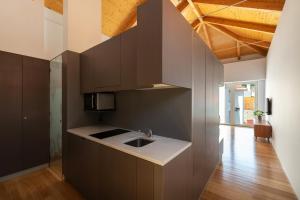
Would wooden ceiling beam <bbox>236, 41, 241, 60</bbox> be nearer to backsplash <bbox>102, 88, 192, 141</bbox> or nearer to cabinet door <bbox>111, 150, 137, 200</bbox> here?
backsplash <bbox>102, 88, 192, 141</bbox>

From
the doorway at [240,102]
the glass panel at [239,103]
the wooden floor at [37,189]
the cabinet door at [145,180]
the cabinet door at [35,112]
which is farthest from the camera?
the glass panel at [239,103]

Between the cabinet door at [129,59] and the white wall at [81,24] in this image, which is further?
the white wall at [81,24]

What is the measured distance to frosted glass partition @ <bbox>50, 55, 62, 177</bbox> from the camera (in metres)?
2.53

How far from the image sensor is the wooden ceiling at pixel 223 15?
3011mm

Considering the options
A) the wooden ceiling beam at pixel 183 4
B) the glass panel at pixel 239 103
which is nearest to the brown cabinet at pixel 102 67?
the wooden ceiling beam at pixel 183 4

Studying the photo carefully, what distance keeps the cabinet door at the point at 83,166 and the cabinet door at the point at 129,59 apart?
86 cm

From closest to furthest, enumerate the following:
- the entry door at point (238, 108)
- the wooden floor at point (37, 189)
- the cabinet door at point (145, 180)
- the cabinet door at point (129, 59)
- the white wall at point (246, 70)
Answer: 1. the cabinet door at point (145, 180)
2. the cabinet door at point (129, 59)
3. the wooden floor at point (37, 189)
4. the white wall at point (246, 70)
5. the entry door at point (238, 108)

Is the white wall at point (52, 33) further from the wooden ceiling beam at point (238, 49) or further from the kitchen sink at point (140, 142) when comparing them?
the wooden ceiling beam at point (238, 49)

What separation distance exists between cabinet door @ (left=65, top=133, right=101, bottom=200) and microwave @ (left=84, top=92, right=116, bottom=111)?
52cm

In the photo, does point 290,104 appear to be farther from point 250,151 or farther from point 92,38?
point 92,38

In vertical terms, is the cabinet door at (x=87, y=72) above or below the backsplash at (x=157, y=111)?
above

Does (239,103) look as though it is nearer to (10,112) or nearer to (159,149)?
(159,149)

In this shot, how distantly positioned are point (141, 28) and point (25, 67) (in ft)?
7.89

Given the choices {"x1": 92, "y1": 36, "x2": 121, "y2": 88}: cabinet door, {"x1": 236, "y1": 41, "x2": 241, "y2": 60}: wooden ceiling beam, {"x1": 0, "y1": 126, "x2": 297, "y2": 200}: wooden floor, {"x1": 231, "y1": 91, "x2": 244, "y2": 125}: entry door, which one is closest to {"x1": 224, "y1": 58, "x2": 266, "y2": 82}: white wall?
{"x1": 236, "y1": 41, "x2": 241, "y2": 60}: wooden ceiling beam
